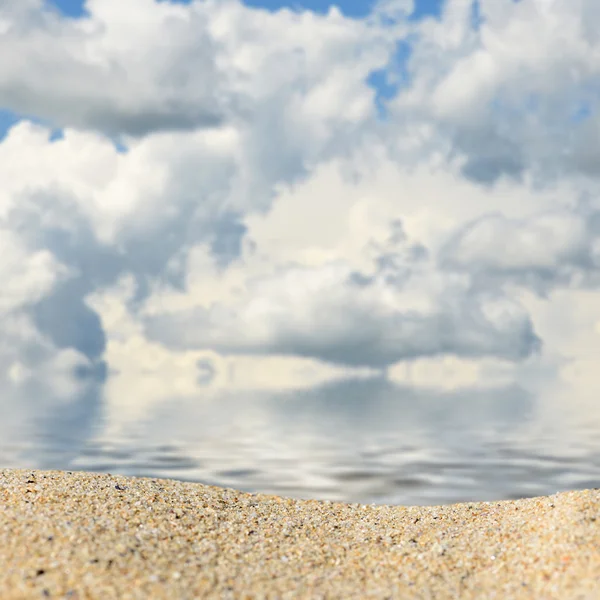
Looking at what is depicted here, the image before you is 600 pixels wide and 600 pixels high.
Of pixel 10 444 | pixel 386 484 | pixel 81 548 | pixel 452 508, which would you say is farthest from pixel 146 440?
pixel 81 548

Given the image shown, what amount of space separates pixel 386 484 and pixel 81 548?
1260 cm

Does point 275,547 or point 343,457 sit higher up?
point 343,457

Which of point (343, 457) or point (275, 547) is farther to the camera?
point (343, 457)

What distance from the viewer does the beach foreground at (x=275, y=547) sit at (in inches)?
369

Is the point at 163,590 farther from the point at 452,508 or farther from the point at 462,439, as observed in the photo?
the point at 462,439

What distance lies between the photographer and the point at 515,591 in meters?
9.67

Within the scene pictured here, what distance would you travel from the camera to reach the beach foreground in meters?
9.38

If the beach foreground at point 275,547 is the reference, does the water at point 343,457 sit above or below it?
above

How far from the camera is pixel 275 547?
11656 mm

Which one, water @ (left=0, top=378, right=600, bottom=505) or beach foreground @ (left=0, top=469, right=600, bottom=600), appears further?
water @ (left=0, top=378, right=600, bottom=505)

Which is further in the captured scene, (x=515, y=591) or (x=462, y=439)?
(x=462, y=439)

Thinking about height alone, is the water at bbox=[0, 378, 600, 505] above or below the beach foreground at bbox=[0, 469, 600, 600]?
above

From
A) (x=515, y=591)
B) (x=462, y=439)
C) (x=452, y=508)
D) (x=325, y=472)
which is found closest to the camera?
(x=515, y=591)

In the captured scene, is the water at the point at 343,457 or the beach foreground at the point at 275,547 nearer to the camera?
Answer: the beach foreground at the point at 275,547
